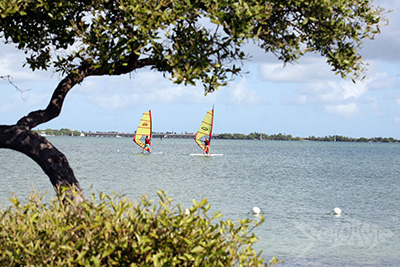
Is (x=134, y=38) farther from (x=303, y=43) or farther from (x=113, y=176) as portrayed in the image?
(x=113, y=176)

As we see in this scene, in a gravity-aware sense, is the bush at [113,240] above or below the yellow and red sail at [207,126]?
below

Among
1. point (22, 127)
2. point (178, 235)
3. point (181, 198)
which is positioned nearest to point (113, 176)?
point (181, 198)

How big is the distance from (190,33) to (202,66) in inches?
22.6

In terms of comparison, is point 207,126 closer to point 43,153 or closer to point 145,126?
point 145,126

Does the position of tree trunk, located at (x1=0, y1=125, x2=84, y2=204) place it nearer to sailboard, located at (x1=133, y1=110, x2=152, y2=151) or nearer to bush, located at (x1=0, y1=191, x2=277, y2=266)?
bush, located at (x1=0, y1=191, x2=277, y2=266)

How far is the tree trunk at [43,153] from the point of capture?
743cm

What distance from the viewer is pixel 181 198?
27.4 m

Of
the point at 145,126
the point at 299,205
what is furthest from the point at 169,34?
the point at 145,126

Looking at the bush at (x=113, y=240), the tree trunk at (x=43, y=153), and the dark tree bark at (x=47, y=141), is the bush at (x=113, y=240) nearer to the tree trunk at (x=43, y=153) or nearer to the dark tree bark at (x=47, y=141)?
the dark tree bark at (x=47, y=141)

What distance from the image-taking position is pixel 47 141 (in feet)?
25.0

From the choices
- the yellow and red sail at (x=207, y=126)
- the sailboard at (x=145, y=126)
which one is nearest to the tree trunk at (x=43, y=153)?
the yellow and red sail at (x=207, y=126)

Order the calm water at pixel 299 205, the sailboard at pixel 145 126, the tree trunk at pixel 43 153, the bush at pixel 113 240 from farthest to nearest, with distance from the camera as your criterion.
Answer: the sailboard at pixel 145 126 → the calm water at pixel 299 205 → the tree trunk at pixel 43 153 → the bush at pixel 113 240

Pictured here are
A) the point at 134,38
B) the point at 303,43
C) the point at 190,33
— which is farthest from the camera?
the point at 303,43

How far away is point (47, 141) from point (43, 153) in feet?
0.69
